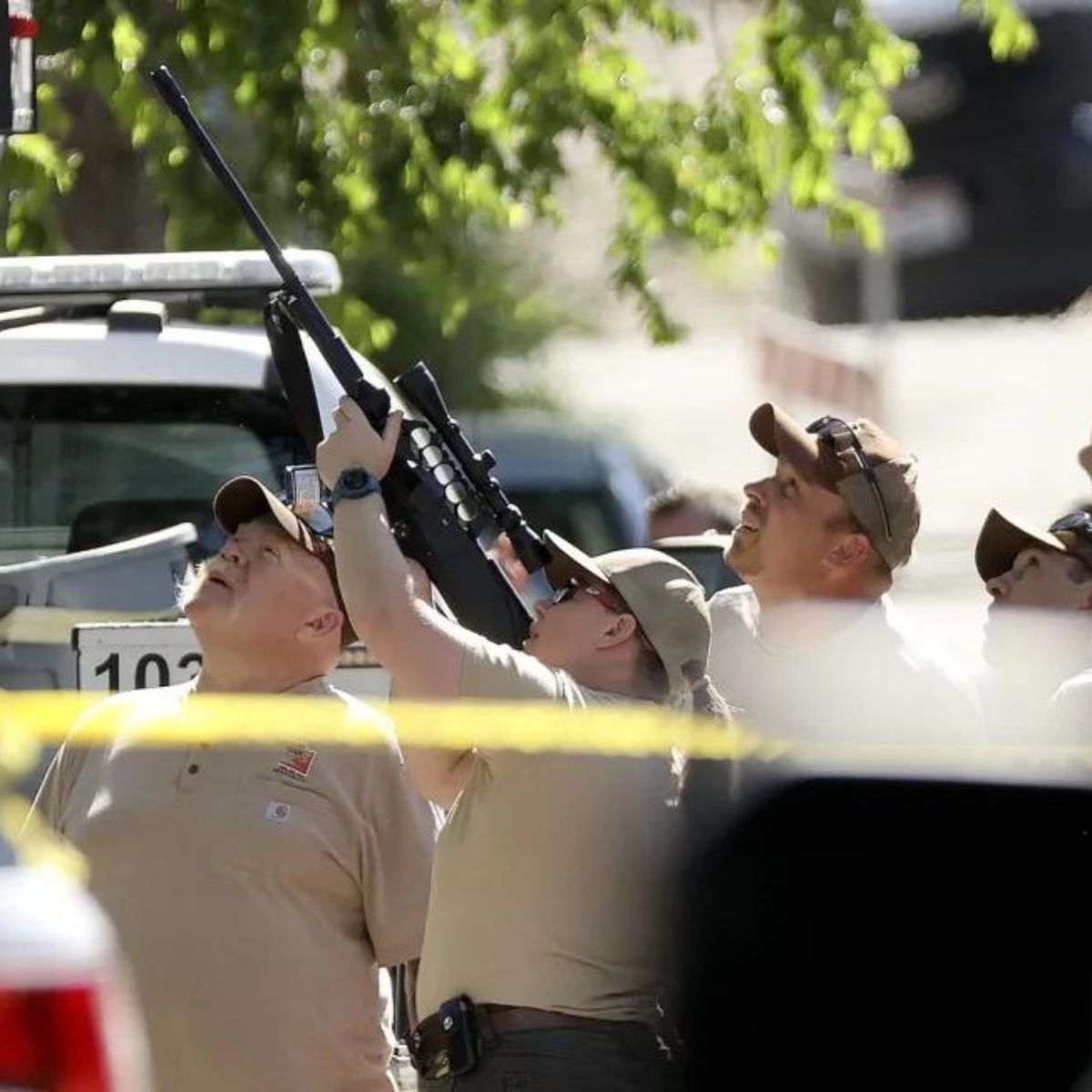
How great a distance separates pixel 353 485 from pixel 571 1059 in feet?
2.86

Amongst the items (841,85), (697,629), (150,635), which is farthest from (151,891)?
(841,85)

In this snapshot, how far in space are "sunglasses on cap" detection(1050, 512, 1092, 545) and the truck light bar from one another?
1501 mm

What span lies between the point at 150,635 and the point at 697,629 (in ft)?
5.40

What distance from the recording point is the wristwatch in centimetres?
430

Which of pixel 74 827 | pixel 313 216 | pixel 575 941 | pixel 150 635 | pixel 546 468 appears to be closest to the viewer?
pixel 575 941

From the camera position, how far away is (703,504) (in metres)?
8.10

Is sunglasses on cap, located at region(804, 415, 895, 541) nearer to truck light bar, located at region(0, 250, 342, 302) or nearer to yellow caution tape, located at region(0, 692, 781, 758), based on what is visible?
→ yellow caution tape, located at region(0, 692, 781, 758)

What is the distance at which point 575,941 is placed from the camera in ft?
13.5

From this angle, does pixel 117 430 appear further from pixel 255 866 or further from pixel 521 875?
pixel 521 875

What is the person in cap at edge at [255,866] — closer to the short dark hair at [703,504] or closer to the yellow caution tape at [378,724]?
the yellow caution tape at [378,724]

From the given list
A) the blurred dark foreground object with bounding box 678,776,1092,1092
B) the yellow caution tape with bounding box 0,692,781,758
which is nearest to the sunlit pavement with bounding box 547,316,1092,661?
the yellow caution tape with bounding box 0,692,781,758

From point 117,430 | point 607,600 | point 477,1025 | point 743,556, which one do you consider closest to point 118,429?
point 117,430

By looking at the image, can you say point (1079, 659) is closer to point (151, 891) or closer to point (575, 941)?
point (575, 941)

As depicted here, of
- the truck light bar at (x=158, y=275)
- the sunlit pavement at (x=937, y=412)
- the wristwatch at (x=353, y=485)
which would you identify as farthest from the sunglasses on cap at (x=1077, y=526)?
the sunlit pavement at (x=937, y=412)
